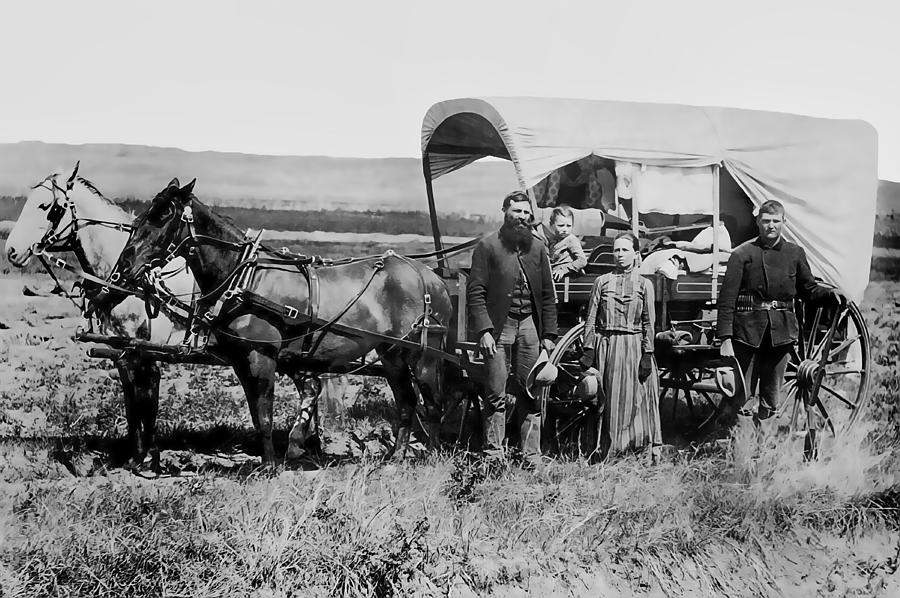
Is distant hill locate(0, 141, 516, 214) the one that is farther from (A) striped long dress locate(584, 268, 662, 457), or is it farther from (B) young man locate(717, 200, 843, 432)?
(B) young man locate(717, 200, 843, 432)

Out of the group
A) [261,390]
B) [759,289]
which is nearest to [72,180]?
[261,390]

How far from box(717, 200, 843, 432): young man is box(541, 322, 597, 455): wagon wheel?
3.44ft

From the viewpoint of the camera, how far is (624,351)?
6.15m

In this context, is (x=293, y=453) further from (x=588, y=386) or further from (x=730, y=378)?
(x=730, y=378)

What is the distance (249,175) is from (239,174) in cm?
10

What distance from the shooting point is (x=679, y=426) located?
7.18 m

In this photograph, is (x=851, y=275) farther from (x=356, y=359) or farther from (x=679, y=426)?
(x=356, y=359)

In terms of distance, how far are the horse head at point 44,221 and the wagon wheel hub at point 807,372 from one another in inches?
204

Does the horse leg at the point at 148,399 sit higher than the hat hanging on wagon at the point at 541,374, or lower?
lower

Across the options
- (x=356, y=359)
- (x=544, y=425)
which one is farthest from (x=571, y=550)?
(x=356, y=359)

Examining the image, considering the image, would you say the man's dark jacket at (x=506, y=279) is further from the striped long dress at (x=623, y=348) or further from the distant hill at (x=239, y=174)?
the distant hill at (x=239, y=174)

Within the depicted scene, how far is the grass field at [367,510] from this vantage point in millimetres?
4914

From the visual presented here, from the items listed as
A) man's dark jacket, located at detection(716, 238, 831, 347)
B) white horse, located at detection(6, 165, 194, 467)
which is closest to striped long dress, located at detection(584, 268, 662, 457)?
man's dark jacket, located at detection(716, 238, 831, 347)

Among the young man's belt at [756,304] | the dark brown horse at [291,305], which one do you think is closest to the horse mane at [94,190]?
the dark brown horse at [291,305]
